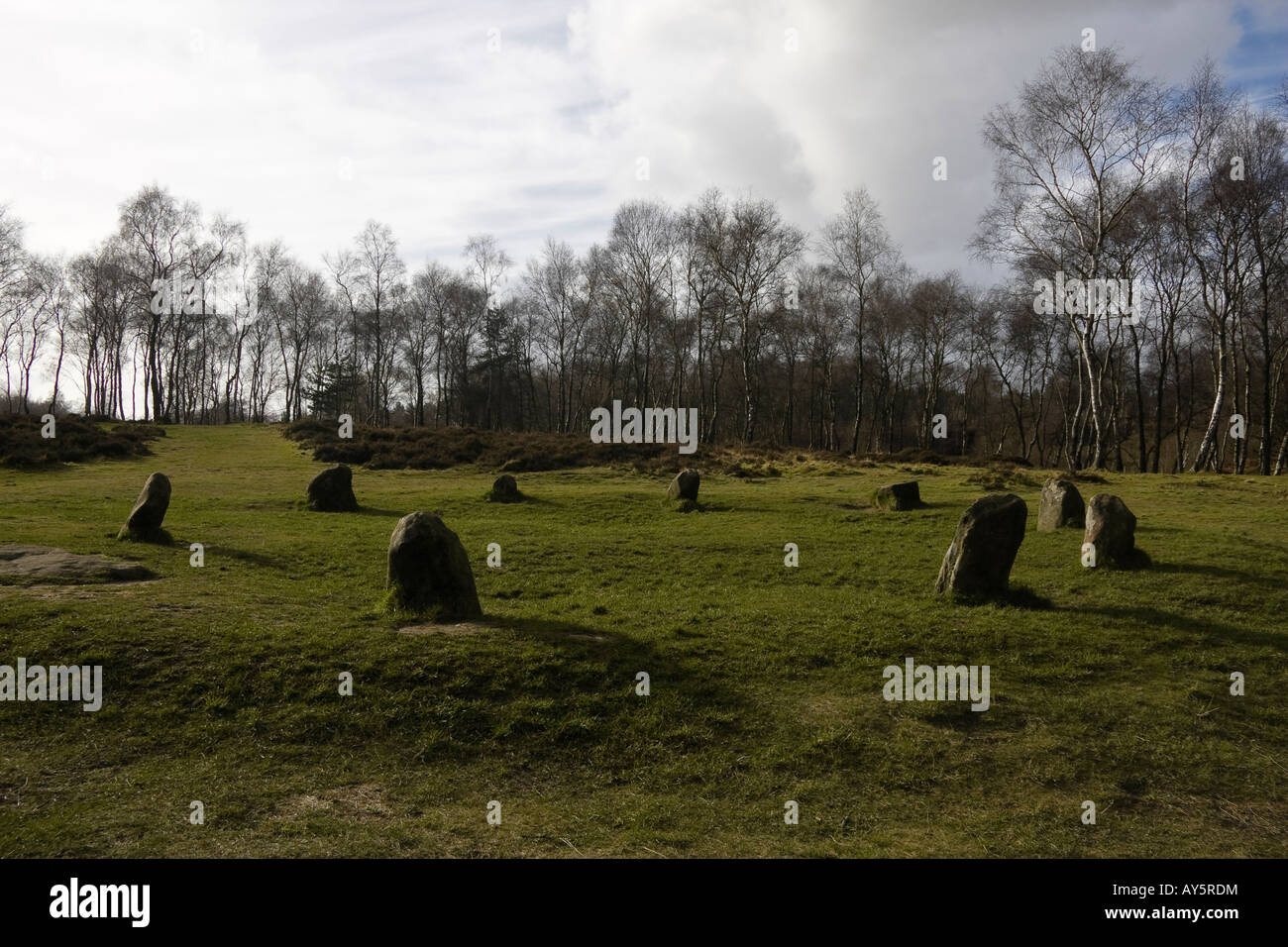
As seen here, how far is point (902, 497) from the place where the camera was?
22.7 metres

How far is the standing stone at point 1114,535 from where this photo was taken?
601 inches

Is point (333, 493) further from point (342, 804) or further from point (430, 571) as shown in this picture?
point (342, 804)

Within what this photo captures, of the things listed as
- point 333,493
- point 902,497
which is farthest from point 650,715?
point 333,493

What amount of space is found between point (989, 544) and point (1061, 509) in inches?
278

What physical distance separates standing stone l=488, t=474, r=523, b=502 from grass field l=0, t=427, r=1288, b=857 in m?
9.40

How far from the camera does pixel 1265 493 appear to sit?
25344 millimetres

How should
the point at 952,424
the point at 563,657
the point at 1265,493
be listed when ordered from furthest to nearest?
the point at 952,424 < the point at 1265,493 < the point at 563,657

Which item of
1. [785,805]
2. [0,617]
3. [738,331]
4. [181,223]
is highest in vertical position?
[181,223]

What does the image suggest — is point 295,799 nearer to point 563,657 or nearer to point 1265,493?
point 563,657

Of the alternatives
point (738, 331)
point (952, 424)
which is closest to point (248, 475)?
point (738, 331)

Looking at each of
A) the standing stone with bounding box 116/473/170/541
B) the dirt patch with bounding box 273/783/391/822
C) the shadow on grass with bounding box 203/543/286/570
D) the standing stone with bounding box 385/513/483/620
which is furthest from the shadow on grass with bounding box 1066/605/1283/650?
the standing stone with bounding box 116/473/170/541

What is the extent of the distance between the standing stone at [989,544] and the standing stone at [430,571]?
8.02 m
